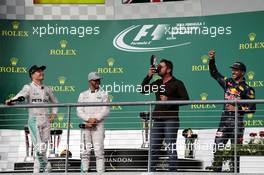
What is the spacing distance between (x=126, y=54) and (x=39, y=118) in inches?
111

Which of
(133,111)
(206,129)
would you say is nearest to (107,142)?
(133,111)

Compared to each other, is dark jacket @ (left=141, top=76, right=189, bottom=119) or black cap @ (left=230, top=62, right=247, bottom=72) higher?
black cap @ (left=230, top=62, right=247, bottom=72)

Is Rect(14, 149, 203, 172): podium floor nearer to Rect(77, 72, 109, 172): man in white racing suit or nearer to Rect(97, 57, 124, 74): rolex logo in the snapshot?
Rect(77, 72, 109, 172): man in white racing suit

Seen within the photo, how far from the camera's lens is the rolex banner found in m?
15.9

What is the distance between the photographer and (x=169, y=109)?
13.9 m

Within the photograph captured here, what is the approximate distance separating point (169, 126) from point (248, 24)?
3276 mm

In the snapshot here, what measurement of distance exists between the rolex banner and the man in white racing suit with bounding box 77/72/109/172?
4.98ft

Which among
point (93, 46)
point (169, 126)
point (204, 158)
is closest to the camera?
point (169, 126)

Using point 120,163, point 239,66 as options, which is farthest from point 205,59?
point 120,163

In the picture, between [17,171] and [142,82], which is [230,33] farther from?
[17,171]

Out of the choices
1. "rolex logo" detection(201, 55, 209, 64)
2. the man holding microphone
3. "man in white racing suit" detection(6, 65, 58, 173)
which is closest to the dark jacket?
the man holding microphone

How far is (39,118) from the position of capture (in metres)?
14.1

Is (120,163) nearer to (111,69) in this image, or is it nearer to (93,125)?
(93,125)

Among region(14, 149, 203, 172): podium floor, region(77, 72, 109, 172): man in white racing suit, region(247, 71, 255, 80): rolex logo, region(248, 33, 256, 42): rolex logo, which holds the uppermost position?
region(248, 33, 256, 42): rolex logo
